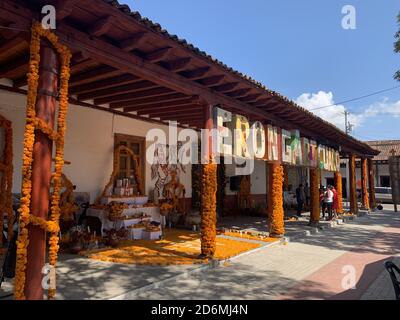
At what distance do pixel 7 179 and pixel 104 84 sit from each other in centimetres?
282

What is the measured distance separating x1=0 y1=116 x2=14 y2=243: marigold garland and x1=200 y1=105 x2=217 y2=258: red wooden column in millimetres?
3930

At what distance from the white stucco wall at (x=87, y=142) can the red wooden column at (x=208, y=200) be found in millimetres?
3624

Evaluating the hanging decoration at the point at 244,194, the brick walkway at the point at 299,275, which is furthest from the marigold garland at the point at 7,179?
the hanging decoration at the point at 244,194

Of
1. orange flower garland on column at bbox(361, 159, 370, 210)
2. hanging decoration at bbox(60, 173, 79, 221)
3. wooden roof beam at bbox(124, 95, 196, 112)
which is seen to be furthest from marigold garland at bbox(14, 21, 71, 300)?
orange flower garland on column at bbox(361, 159, 370, 210)

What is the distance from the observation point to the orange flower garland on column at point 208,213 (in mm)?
6914

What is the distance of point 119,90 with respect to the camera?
7461 millimetres

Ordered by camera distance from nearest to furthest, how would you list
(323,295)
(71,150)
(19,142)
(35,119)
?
(35,119)
(323,295)
(19,142)
(71,150)

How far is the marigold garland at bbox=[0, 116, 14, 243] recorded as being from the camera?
21.7ft

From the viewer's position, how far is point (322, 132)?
44.7 ft

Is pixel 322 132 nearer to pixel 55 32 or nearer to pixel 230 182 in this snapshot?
pixel 230 182

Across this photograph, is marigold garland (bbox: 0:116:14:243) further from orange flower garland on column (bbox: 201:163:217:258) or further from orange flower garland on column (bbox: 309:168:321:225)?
orange flower garland on column (bbox: 309:168:321:225)

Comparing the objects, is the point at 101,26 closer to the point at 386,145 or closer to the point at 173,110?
the point at 173,110

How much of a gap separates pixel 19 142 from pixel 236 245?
19.1 ft
